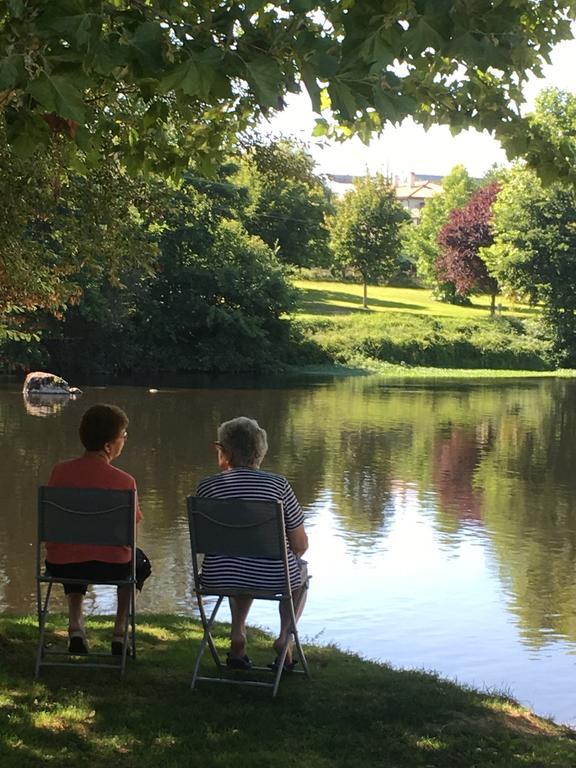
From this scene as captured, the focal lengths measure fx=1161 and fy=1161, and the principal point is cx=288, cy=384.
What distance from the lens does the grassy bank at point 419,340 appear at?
51.3 m

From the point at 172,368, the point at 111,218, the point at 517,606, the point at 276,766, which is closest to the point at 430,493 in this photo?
the point at 517,606

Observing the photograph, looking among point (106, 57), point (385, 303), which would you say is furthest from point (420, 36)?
point (385, 303)

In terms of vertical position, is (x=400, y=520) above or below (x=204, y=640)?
below

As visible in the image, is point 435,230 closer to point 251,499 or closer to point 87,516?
point 251,499

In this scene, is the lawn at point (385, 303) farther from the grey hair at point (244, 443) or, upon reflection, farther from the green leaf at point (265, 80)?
the green leaf at point (265, 80)

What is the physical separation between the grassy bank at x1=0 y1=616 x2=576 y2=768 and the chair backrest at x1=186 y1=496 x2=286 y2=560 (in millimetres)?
655

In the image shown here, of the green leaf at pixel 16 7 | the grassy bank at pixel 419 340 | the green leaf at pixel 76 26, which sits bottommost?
the grassy bank at pixel 419 340

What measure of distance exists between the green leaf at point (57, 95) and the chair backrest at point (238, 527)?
2.30 m

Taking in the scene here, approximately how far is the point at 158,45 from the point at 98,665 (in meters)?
3.01

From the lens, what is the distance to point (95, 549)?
5828 mm

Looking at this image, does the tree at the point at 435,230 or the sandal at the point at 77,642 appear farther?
the tree at the point at 435,230

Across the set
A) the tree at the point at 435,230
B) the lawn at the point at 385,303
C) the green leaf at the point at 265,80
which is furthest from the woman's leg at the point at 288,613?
the tree at the point at 435,230

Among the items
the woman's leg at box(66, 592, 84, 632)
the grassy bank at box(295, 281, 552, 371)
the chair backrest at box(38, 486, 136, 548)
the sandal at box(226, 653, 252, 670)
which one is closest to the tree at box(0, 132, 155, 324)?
the chair backrest at box(38, 486, 136, 548)

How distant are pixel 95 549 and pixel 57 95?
275cm
